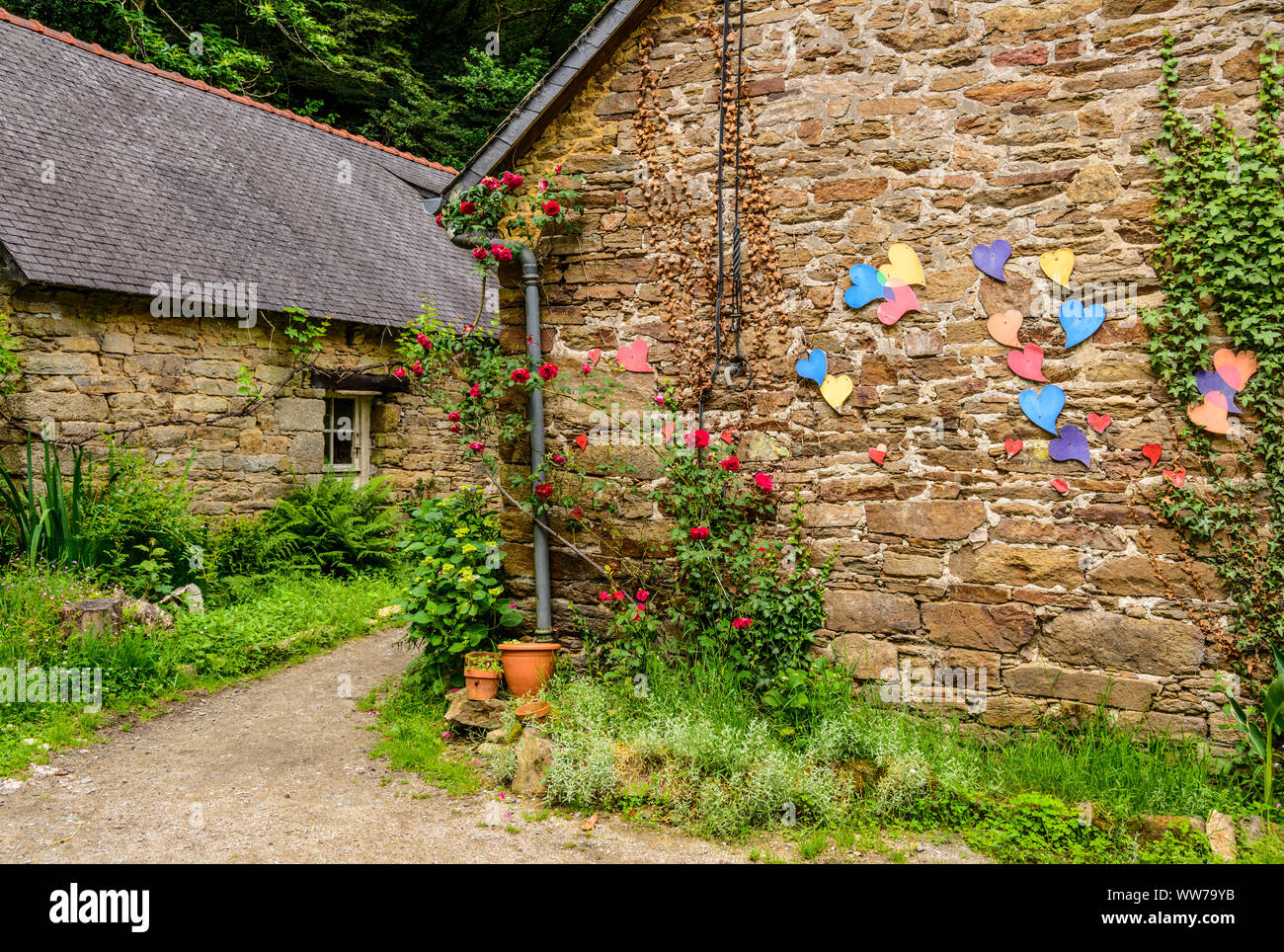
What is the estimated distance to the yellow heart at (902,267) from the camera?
16.3 ft

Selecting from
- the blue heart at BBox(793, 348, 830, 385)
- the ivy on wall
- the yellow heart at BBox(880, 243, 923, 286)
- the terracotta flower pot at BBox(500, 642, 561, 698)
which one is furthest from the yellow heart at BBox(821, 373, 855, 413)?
the terracotta flower pot at BBox(500, 642, 561, 698)

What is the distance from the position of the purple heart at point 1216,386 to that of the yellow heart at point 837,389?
1.81m

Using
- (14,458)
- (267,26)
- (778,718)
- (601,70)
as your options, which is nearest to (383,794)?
(778,718)

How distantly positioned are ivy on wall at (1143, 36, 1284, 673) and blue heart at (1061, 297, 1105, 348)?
0.24 m

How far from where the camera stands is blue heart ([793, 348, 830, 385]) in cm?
513

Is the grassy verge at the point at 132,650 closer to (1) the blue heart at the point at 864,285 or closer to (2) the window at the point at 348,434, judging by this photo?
(2) the window at the point at 348,434

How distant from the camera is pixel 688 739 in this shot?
455cm

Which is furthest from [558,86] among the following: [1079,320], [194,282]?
[194,282]

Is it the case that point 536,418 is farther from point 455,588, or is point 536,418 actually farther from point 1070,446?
point 1070,446

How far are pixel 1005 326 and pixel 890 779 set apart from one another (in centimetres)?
260

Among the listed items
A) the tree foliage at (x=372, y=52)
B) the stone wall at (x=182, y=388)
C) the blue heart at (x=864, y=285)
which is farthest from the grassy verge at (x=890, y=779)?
the tree foliage at (x=372, y=52)

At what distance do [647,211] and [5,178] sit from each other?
262 inches

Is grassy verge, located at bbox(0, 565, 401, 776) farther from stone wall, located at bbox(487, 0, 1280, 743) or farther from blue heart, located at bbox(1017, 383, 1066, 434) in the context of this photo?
blue heart, located at bbox(1017, 383, 1066, 434)

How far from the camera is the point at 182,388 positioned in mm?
8648
